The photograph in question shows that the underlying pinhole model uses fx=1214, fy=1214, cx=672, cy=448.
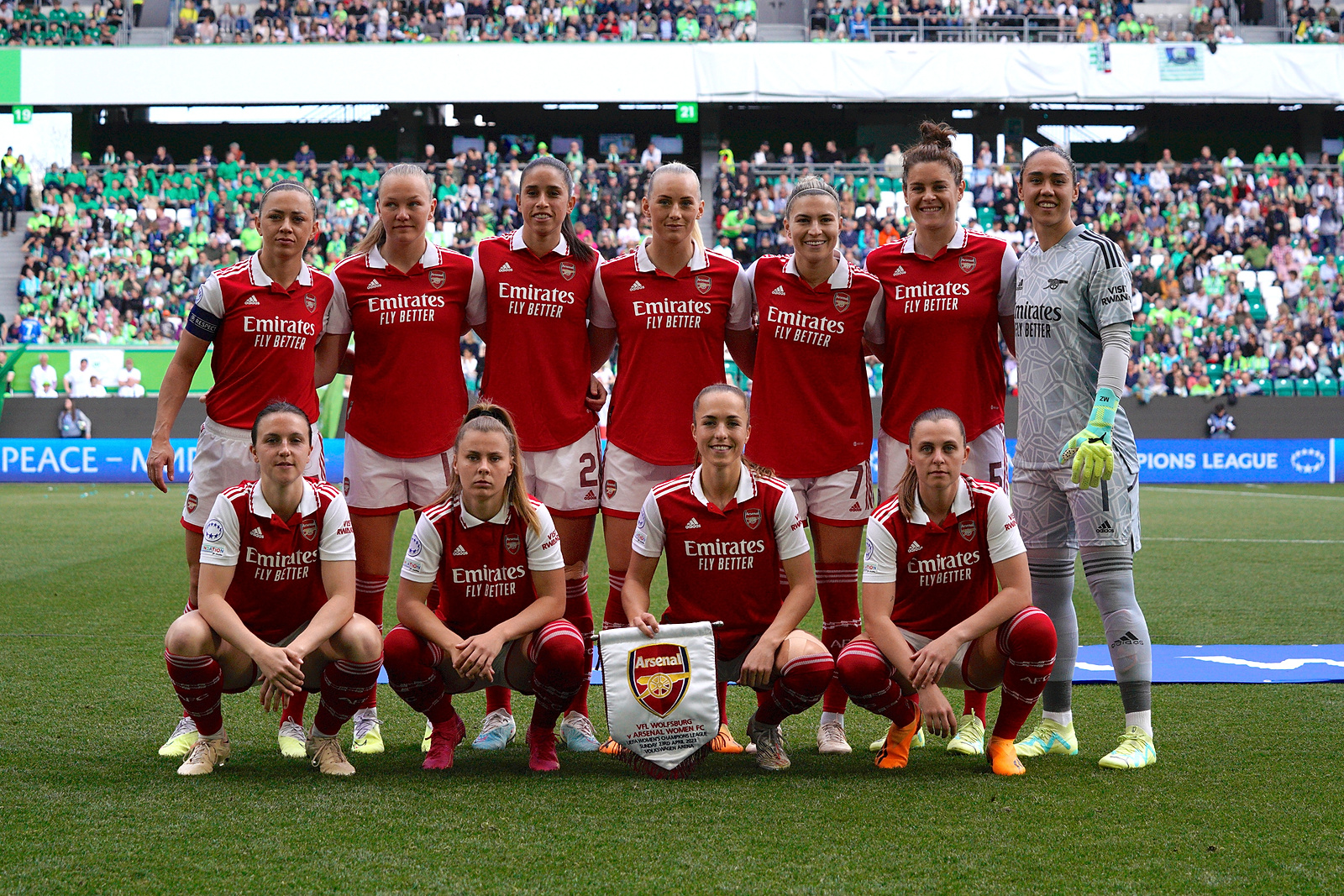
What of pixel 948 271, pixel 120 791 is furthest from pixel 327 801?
pixel 948 271

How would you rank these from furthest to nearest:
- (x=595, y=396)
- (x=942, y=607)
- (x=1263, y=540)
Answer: (x=1263, y=540)
(x=595, y=396)
(x=942, y=607)

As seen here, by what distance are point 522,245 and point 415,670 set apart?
5.30 feet

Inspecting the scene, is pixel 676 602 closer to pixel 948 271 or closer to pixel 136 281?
pixel 948 271

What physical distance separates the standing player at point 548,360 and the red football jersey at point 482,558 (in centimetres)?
46

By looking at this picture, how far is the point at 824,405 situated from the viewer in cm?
435

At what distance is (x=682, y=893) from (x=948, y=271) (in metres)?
2.51

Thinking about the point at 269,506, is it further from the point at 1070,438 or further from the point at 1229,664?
the point at 1229,664

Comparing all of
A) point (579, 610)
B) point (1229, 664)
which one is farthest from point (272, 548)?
point (1229, 664)

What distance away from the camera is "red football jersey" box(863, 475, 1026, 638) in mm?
3834

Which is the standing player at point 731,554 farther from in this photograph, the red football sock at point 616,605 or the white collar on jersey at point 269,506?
the white collar on jersey at point 269,506

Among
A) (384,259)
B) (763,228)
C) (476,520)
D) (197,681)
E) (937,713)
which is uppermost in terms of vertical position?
(763,228)

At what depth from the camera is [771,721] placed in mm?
3912

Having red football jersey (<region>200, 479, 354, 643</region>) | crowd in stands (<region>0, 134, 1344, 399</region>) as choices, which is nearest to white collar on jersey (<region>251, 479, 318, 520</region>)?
red football jersey (<region>200, 479, 354, 643</region>)

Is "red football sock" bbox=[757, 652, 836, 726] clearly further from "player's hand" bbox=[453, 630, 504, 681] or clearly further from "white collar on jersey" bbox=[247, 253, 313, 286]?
"white collar on jersey" bbox=[247, 253, 313, 286]
